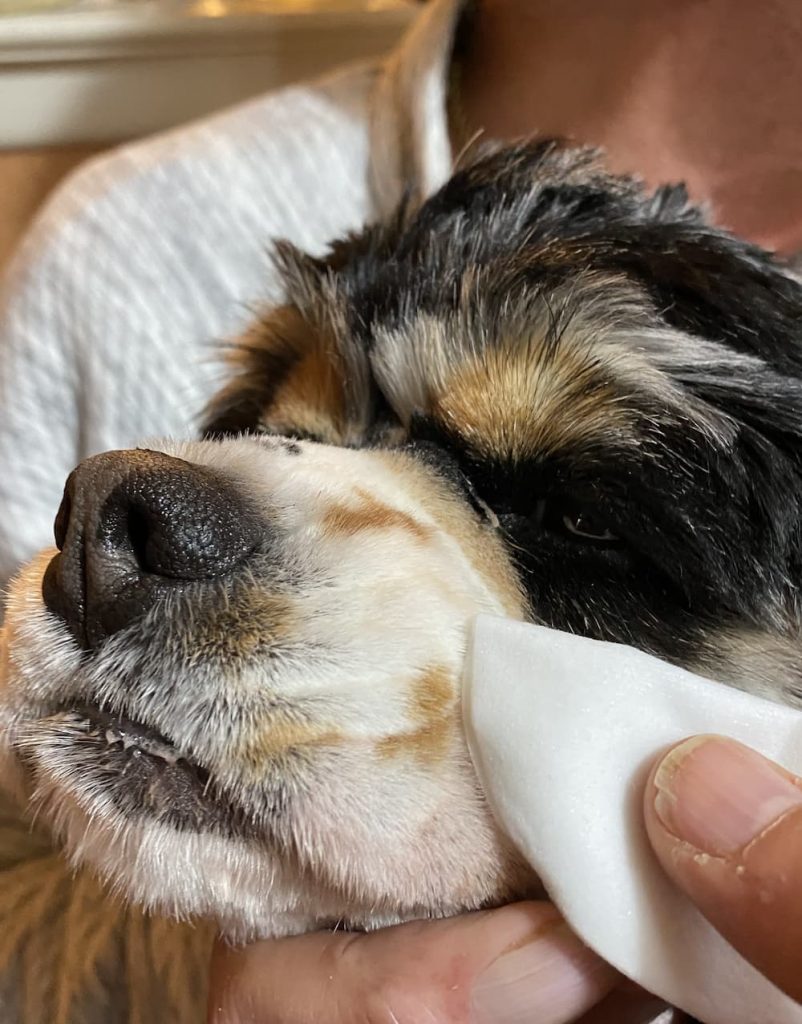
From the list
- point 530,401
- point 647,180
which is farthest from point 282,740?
point 647,180

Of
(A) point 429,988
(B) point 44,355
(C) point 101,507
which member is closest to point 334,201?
(B) point 44,355

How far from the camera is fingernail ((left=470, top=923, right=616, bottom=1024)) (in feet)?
2.23

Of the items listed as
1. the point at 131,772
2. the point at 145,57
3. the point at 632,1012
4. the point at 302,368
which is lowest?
the point at 632,1012

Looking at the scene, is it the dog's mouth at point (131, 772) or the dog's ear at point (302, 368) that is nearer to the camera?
the dog's mouth at point (131, 772)

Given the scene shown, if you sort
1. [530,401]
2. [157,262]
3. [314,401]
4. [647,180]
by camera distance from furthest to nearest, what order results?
[157,262]
[647,180]
[314,401]
[530,401]

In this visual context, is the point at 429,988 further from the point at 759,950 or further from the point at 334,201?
the point at 334,201

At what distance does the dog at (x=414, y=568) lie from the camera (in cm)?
63

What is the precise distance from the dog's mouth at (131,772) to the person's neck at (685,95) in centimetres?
87

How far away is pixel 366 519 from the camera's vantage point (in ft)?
2.37

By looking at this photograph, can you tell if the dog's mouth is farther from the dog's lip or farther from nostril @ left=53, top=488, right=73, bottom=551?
nostril @ left=53, top=488, right=73, bottom=551

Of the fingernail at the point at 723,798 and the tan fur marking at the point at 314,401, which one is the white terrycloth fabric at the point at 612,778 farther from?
the tan fur marking at the point at 314,401

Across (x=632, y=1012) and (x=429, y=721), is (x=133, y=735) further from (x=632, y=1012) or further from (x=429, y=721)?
(x=632, y=1012)

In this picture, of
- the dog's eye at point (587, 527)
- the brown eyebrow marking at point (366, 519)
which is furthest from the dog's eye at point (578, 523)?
the brown eyebrow marking at point (366, 519)

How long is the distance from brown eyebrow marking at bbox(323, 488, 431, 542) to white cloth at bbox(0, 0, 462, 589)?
654 millimetres
